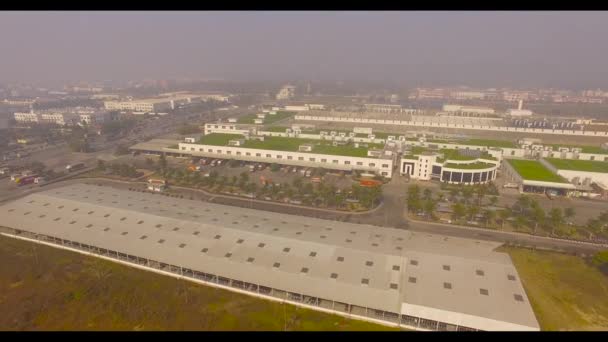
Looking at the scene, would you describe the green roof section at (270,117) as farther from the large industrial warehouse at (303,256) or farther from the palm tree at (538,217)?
the palm tree at (538,217)

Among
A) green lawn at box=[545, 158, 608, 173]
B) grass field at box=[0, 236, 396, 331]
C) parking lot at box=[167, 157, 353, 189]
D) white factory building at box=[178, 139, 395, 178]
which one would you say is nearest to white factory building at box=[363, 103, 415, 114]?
green lawn at box=[545, 158, 608, 173]

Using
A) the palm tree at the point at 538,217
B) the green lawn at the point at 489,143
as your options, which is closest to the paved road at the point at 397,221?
the palm tree at the point at 538,217

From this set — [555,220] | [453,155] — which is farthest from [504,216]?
[453,155]

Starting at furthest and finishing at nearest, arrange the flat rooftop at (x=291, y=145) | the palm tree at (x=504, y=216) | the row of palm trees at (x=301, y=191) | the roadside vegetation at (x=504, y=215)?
the flat rooftop at (x=291, y=145) → the row of palm trees at (x=301, y=191) → the palm tree at (x=504, y=216) → the roadside vegetation at (x=504, y=215)

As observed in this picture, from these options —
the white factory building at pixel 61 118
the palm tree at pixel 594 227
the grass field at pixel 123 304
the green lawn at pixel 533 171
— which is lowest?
the grass field at pixel 123 304

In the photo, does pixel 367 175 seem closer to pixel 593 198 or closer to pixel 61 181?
pixel 593 198

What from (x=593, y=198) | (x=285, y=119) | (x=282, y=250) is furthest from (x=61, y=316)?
(x=285, y=119)

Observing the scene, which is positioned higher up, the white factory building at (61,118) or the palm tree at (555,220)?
the white factory building at (61,118)
